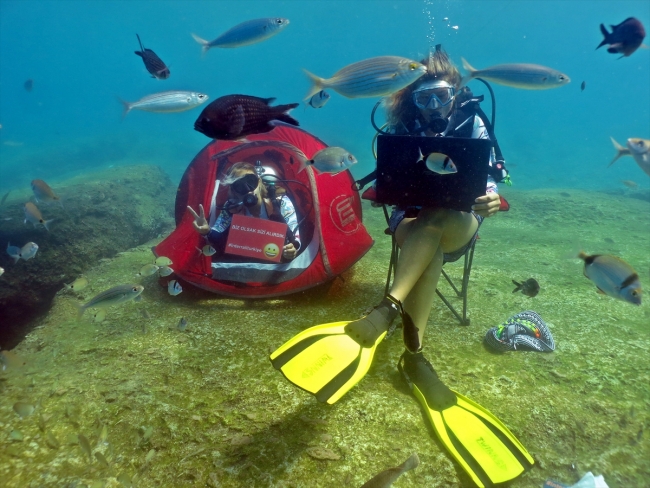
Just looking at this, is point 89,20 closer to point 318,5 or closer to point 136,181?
point 318,5

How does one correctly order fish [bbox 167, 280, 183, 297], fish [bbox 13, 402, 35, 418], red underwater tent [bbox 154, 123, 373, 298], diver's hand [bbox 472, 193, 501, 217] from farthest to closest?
red underwater tent [bbox 154, 123, 373, 298]
fish [bbox 167, 280, 183, 297]
diver's hand [bbox 472, 193, 501, 217]
fish [bbox 13, 402, 35, 418]

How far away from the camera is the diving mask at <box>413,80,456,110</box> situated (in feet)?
9.75

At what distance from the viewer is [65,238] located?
5.73 metres

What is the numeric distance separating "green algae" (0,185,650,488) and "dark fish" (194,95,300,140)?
188 cm

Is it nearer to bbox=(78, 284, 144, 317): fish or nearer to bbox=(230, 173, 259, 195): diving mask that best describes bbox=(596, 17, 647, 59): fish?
bbox=(230, 173, 259, 195): diving mask

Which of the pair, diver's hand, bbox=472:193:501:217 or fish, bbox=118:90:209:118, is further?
fish, bbox=118:90:209:118

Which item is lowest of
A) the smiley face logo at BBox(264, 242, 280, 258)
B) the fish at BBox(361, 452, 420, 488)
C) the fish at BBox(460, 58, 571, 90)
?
the smiley face logo at BBox(264, 242, 280, 258)

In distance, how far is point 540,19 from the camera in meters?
86.6

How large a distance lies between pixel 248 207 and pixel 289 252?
0.88 m

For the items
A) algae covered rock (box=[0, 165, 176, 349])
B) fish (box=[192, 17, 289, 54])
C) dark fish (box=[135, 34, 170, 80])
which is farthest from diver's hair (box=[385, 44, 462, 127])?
algae covered rock (box=[0, 165, 176, 349])

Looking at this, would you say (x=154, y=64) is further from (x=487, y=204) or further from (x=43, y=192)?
(x=487, y=204)

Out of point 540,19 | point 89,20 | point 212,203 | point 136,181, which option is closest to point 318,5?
point 540,19

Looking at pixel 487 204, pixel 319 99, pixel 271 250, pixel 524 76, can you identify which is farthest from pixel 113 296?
pixel 524 76

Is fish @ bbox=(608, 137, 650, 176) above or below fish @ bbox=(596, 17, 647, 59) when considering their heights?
below
